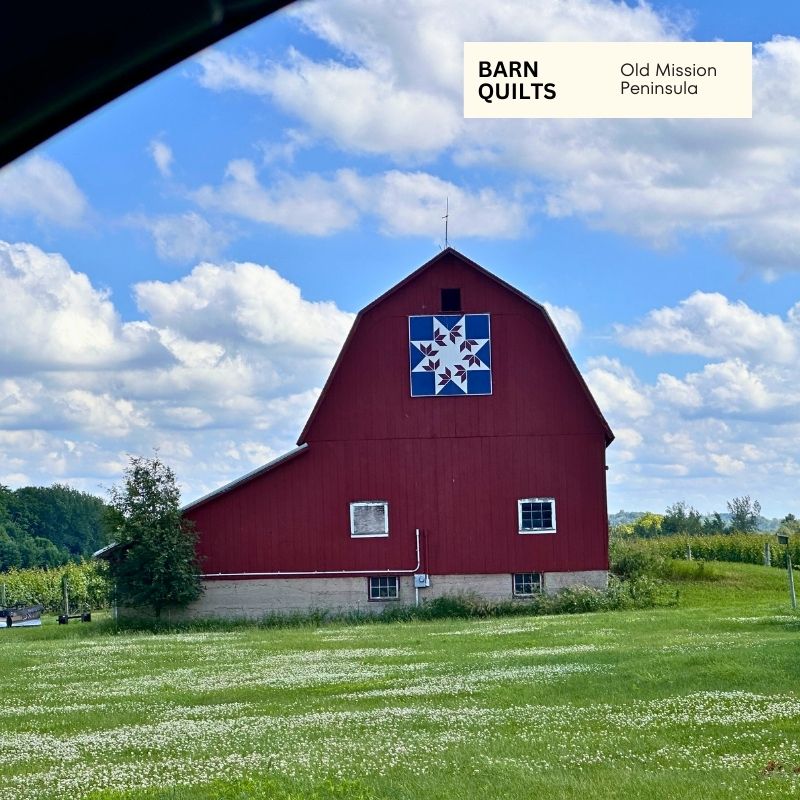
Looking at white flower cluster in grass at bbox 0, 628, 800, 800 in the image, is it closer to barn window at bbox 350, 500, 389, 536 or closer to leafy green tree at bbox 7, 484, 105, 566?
barn window at bbox 350, 500, 389, 536

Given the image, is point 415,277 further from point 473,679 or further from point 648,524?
point 648,524

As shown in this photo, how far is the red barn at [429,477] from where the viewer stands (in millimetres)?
37531

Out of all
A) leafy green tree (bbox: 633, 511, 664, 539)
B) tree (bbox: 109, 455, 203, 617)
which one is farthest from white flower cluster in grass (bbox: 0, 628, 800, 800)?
leafy green tree (bbox: 633, 511, 664, 539)

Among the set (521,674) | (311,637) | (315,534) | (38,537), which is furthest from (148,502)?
(38,537)

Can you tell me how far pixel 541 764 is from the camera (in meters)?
10.7

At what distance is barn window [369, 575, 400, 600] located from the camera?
37.5m

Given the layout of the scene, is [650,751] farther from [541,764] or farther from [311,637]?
[311,637]

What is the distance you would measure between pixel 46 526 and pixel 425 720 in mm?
102203

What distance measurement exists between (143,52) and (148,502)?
35.8 meters

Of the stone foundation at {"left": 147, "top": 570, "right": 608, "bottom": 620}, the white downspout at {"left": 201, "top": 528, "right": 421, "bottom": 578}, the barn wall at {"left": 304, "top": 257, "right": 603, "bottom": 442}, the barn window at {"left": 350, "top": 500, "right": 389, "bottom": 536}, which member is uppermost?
the barn wall at {"left": 304, "top": 257, "right": 603, "bottom": 442}

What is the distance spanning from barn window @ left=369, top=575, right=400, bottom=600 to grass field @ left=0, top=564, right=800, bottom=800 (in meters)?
11.5

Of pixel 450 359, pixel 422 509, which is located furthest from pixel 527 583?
pixel 450 359

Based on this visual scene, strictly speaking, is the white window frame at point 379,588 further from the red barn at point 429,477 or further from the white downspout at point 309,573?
the white downspout at point 309,573

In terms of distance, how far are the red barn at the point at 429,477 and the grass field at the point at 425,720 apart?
11542 mm
